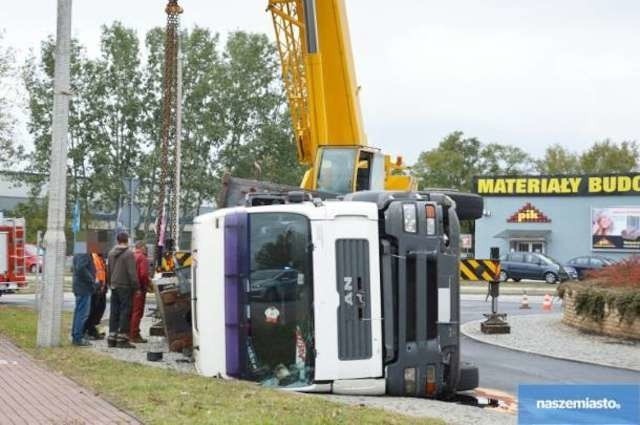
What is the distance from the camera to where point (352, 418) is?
8141 millimetres

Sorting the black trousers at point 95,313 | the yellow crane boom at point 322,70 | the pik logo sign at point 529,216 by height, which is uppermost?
the yellow crane boom at point 322,70

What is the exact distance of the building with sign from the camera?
5625cm

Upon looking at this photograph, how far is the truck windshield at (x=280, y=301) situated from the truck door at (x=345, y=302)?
0.13 metres

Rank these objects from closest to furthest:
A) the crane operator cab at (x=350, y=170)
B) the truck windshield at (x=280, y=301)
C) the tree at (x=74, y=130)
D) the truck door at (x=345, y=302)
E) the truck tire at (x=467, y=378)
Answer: the truck door at (x=345, y=302) < the truck windshield at (x=280, y=301) < the truck tire at (x=467, y=378) < the crane operator cab at (x=350, y=170) < the tree at (x=74, y=130)

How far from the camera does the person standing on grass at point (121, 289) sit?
14758 mm

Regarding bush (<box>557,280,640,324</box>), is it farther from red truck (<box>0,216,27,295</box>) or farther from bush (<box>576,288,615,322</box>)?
→ red truck (<box>0,216,27,295</box>)

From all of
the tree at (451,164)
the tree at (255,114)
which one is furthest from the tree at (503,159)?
the tree at (255,114)

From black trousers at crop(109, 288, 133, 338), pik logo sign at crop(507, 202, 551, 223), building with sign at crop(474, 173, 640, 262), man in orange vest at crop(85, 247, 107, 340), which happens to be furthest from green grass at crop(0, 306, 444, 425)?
pik logo sign at crop(507, 202, 551, 223)

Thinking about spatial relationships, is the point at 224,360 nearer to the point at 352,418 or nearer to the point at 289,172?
the point at 352,418

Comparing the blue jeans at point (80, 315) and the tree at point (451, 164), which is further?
the tree at point (451, 164)

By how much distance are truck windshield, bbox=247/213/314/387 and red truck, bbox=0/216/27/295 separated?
1957 centimetres

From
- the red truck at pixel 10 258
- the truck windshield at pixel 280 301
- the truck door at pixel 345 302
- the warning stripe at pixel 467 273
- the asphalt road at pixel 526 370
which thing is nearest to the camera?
the truck door at pixel 345 302

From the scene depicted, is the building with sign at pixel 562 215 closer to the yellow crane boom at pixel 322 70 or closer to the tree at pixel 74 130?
the tree at pixel 74 130

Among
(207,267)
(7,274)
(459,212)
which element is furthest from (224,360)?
(7,274)
